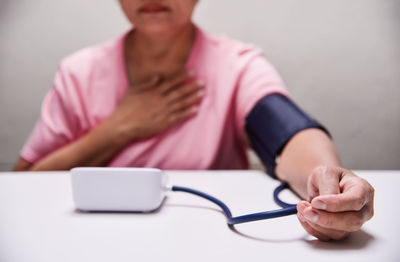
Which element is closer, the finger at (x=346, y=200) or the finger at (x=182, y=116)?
the finger at (x=346, y=200)

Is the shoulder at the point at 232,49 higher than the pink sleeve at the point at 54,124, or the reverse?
the shoulder at the point at 232,49

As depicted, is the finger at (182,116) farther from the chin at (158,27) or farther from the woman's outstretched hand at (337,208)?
the woman's outstretched hand at (337,208)

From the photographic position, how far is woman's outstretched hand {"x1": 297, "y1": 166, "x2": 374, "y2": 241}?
0.17 meters

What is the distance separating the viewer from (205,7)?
66cm

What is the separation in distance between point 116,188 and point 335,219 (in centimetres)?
14

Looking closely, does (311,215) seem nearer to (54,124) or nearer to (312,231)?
(312,231)

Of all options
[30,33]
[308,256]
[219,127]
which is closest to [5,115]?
[30,33]

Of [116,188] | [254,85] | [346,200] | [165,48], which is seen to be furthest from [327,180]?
[165,48]

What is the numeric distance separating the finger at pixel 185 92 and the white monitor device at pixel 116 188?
0.25m

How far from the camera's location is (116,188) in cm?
23

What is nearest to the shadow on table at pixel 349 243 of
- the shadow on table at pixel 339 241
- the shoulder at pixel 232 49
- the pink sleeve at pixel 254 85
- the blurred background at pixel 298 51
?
the shadow on table at pixel 339 241

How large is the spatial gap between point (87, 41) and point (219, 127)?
0.35 metres

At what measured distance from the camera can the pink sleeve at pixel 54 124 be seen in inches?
19.0

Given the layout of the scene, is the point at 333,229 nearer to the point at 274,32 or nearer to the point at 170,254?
the point at 170,254
